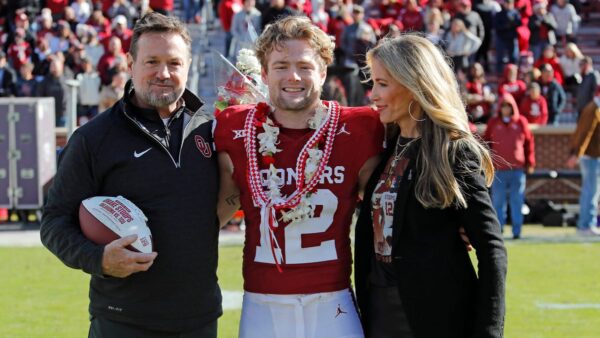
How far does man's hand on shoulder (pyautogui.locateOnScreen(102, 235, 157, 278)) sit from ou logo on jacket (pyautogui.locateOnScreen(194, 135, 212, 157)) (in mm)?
551

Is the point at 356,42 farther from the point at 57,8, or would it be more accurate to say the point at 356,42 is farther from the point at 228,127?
the point at 228,127

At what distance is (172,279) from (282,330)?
494 millimetres

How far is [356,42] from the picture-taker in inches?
727

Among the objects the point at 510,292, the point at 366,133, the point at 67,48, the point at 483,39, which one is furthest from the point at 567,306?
the point at 67,48

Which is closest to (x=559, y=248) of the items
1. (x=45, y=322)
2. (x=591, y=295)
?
(x=591, y=295)

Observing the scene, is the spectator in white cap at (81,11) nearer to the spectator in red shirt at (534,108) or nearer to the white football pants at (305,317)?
the spectator in red shirt at (534,108)

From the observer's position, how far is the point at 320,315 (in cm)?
454

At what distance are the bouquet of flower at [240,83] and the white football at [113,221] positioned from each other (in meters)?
1.01

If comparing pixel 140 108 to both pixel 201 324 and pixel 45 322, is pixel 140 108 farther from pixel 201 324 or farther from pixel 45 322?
pixel 45 322

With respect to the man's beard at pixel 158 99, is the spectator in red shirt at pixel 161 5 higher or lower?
higher

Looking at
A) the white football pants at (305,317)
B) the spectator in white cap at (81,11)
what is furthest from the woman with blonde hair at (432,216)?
the spectator in white cap at (81,11)

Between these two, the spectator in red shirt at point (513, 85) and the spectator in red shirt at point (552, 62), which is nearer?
the spectator in red shirt at point (513, 85)

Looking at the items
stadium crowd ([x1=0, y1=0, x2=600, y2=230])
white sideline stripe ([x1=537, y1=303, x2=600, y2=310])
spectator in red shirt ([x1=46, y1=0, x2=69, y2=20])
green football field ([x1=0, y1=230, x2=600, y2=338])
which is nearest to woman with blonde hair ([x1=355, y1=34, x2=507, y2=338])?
green football field ([x1=0, y1=230, x2=600, y2=338])

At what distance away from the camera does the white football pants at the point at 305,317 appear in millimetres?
4520
